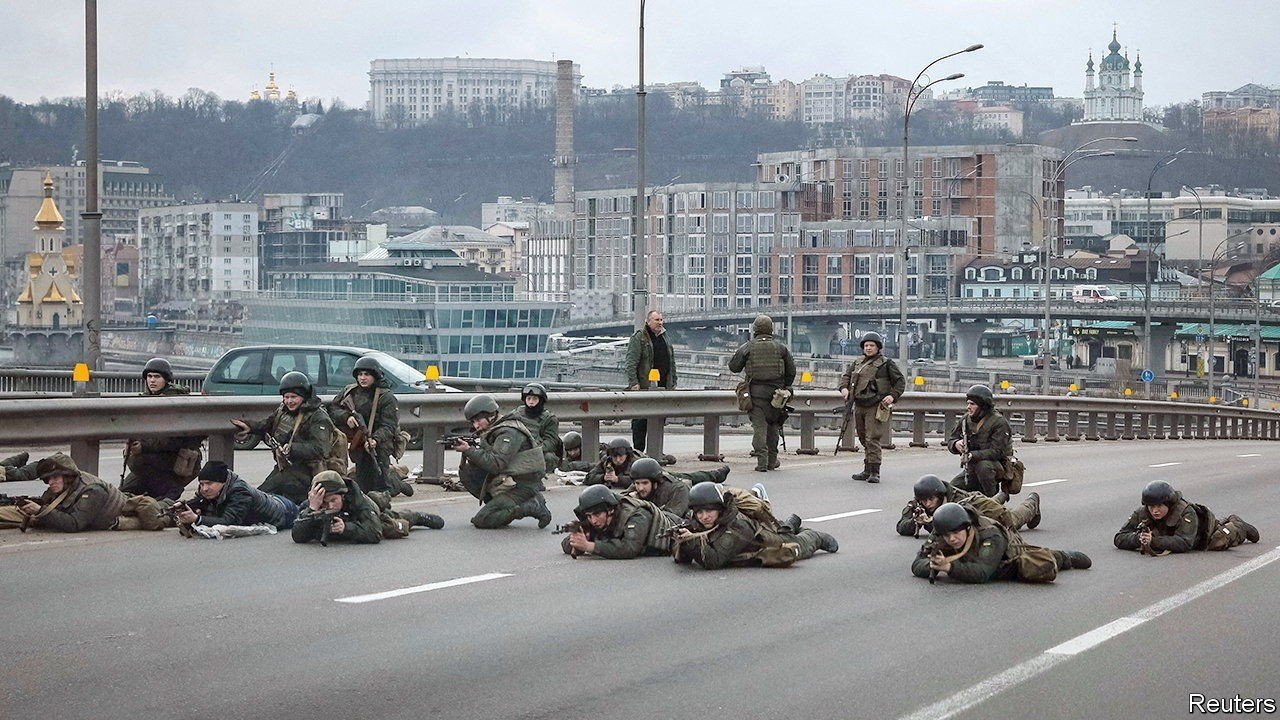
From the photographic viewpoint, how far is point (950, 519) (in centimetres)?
1124

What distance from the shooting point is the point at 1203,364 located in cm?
12688

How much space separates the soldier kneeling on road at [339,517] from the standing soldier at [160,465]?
1932 mm

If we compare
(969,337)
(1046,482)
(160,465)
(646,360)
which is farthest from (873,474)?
(969,337)

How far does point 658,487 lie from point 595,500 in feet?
4.54

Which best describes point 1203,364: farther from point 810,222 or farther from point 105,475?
point 105,475

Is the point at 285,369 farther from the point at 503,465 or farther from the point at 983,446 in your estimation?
the point at 983,446

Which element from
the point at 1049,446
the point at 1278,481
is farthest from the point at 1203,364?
the point at 1278,481

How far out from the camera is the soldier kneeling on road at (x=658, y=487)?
13.1 metres

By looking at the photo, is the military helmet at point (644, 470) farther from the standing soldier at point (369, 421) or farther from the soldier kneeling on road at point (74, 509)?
the soldier kneeling on road at point (74, 509)

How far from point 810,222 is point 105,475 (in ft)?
514

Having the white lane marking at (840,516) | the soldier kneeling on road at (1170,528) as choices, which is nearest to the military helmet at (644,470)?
the white lane marking at (840,516)

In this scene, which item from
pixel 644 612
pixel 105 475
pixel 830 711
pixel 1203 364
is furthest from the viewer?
pixel 1203 364

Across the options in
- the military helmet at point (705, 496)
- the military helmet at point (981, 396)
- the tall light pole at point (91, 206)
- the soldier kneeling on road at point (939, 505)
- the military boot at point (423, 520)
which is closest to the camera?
the military helmet at point (705, 496)

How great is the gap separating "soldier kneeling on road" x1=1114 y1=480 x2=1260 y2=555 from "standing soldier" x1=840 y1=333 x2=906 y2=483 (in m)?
6.54
